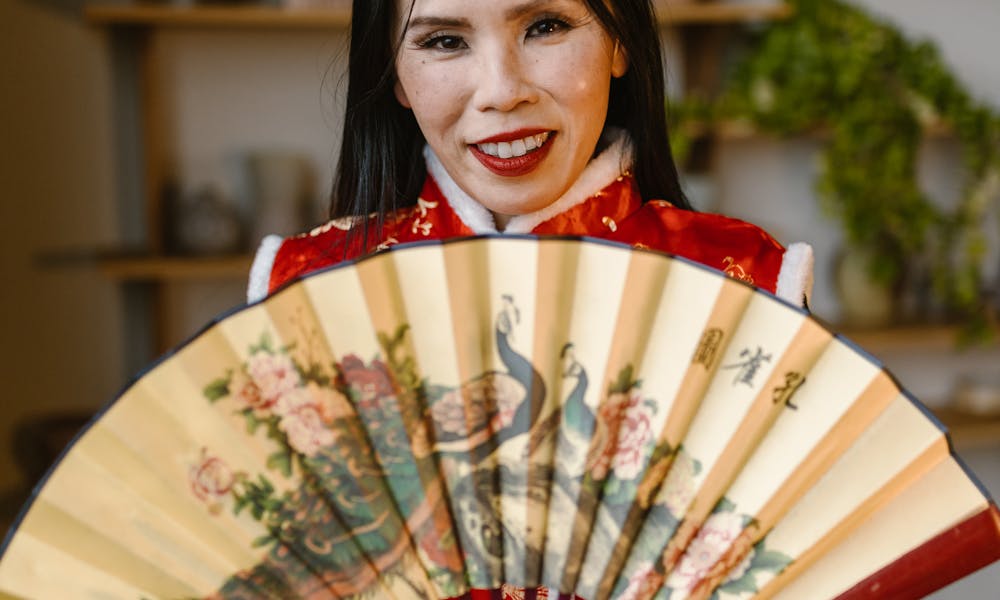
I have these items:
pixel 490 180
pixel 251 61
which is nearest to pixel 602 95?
pixel 490 180

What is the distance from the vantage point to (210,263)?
2.10 meters

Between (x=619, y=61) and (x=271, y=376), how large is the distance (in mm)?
486

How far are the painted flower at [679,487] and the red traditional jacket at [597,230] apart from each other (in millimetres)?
337

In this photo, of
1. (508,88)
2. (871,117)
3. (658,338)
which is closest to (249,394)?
(658,338)

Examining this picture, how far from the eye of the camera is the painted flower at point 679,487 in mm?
574

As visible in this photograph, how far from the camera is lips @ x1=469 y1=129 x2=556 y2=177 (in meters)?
0.81

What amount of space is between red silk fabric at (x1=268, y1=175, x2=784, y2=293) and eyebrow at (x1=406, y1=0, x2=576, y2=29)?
19cm

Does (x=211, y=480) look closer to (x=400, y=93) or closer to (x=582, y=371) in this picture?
(x=582, y=371)

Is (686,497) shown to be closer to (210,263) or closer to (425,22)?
(425,22)

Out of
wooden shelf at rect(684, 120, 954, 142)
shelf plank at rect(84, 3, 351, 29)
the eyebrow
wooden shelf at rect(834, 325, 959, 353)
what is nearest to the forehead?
the eyebrow

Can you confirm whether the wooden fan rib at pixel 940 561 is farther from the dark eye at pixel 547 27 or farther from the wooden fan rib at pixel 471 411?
the dark eye at pixel 547 27

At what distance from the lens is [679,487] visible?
0.58 meters

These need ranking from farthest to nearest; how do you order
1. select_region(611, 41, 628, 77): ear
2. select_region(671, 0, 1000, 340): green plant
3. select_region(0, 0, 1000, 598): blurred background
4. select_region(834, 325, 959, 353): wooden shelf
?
select_region(834, 325, 959, 353): wooden shelf → select_region(671, 0, 1000, 340): green plant → select_region(0, 0, 1000, 598): blurred background → select_region(611, 41, 628, 77): ear

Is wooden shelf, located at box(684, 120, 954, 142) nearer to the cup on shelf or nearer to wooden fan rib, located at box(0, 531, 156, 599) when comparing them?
the cup on shelf
